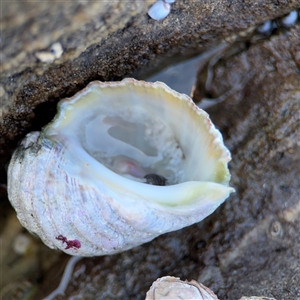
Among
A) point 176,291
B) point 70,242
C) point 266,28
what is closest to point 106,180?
point 70,242

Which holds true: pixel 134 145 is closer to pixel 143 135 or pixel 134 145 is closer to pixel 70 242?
pixel 143 135

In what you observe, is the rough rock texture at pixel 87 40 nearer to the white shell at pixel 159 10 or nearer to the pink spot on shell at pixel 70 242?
the white shell at pixel 159 10

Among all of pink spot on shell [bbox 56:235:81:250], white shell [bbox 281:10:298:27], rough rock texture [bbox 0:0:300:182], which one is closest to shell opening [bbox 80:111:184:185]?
rough rock texture [bbox 0:0:300:182]

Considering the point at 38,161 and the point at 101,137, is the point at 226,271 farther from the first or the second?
the point at 38,161

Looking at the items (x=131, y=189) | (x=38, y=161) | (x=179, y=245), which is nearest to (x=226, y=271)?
(x=179, y=245)

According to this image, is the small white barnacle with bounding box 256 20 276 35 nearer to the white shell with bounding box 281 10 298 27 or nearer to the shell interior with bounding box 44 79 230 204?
the white shell with bounding box 281 10 298 27

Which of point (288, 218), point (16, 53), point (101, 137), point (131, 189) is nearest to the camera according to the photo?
point (16, 53)
